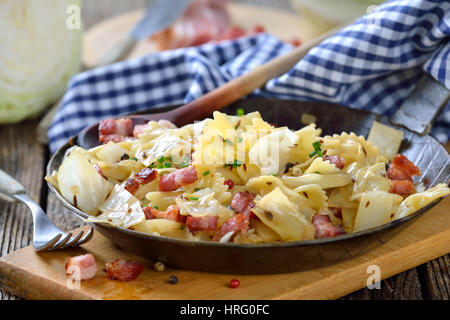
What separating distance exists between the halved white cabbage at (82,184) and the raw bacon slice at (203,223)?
0.48m

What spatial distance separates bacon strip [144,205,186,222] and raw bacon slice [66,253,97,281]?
284 millimetres

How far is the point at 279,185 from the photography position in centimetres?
256

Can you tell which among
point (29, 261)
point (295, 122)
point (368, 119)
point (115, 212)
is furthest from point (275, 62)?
point (29, 261)

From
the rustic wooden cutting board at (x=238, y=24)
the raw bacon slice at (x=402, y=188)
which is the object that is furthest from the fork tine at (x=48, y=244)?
the rustic wooden cutting board at (x=238, y=24)

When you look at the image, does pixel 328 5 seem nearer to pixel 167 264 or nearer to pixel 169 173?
pixel 169 173

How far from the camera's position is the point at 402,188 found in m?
2.74

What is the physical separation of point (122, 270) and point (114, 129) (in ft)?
3.42

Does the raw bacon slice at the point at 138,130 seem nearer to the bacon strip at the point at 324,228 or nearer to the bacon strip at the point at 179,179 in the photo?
the bacon strip at the point at 179,179

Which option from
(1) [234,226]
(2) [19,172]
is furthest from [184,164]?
(2) [19,172]

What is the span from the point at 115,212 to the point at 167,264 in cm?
30

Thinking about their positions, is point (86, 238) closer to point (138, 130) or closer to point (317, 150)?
point (138, 130)

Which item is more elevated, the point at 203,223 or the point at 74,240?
the point at 203,223

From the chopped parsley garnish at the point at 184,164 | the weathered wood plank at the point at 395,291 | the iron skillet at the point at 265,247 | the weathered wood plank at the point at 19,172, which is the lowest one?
the weathered wood plank at the point at 19,172

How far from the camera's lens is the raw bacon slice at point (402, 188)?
8.98 feet
